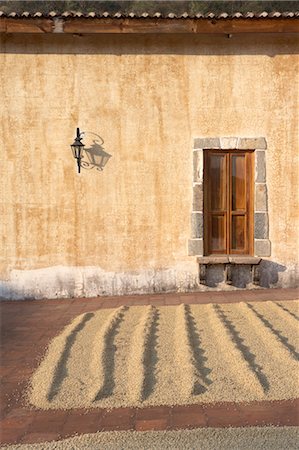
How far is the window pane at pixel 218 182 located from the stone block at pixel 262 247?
2.56 feet

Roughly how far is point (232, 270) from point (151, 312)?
5.86 ft

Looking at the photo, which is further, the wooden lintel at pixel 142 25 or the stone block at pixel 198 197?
the stone block at pixel 198 197

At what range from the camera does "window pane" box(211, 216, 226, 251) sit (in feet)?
21.6

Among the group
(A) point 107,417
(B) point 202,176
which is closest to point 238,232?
(B) point 202,176

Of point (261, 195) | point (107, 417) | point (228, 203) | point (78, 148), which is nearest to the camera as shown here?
point (107, 417)

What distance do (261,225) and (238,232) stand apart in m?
0.39

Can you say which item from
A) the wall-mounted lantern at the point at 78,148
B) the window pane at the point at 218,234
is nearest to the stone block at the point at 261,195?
the window pane at the point at 218,234

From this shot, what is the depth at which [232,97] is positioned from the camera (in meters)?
6.36

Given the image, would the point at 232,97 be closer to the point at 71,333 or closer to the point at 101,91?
the point at 101,91

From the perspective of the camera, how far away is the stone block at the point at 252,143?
6.34m

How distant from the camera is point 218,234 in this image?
657 cm

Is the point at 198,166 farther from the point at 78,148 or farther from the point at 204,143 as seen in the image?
the point at 78,148

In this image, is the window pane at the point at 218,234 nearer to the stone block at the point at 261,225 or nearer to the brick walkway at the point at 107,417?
the stone block at the point at 261,225

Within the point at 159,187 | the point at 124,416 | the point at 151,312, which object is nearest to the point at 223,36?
the point at 159,187
